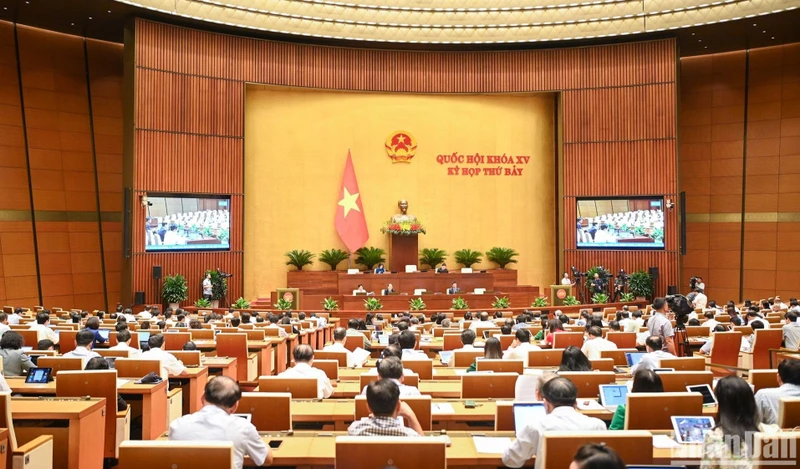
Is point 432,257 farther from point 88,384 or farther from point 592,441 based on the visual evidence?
point 592,441

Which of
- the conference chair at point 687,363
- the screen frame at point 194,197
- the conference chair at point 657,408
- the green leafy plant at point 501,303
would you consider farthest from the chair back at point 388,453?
the screen frame at point 194,197

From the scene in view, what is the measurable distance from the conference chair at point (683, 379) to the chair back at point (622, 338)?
358cm

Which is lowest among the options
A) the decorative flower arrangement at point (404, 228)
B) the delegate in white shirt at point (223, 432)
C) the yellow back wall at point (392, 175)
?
the delegate in white shirt at point (223, 432)

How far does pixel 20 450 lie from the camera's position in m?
3.41

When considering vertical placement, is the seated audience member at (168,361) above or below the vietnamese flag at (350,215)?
below

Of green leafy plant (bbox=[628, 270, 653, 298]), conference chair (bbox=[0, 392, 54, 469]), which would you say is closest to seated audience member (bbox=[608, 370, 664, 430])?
conference chair (bbox=[0, 392, 54, 469])

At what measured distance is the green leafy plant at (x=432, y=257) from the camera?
18844 mm

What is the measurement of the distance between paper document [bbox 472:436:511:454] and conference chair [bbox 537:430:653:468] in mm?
449

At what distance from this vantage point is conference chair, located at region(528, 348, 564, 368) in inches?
248

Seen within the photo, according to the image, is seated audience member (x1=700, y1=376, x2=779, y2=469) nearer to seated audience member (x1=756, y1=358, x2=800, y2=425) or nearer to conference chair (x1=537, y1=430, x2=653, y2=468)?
conference chair (x1=537, y1=430, x2=653, y2=468)

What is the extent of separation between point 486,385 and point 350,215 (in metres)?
14.3

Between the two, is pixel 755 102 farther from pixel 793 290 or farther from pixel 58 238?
pixel 58 238

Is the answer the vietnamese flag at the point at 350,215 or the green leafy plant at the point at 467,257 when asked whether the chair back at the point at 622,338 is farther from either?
the vietnamese flag at the point at 350,215

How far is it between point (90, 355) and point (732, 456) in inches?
204
